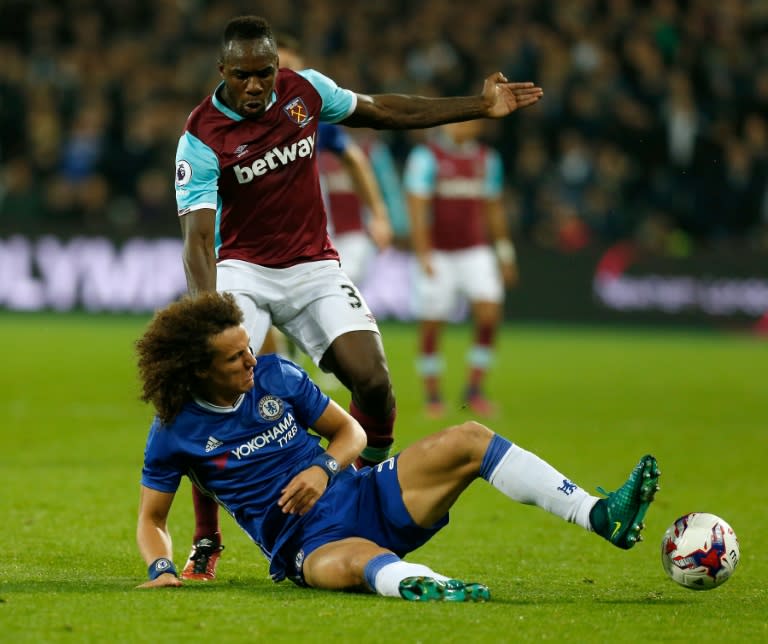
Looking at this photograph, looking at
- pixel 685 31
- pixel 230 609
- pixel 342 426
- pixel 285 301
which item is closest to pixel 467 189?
pixel 285 301

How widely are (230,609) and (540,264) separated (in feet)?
51.0

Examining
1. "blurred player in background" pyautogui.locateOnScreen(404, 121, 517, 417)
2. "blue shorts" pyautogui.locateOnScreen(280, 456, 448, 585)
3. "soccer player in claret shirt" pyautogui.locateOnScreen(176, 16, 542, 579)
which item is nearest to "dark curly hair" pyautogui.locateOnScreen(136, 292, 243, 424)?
"blue shorts" pyautogui.locateOnScreen(280, 456, 448, 585)

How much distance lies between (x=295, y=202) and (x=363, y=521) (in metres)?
1.88

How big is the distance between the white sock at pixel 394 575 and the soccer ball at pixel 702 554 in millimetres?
943

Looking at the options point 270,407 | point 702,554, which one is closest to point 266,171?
point 270,407

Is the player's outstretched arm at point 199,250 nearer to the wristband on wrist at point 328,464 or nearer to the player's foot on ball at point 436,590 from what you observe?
the wristband on wrist at point 328,464

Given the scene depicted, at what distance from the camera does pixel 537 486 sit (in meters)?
4.98

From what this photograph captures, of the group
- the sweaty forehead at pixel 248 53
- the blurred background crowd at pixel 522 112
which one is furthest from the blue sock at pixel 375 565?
the blurred background crowd at pixel 522 112

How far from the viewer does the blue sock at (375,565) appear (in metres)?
4.84

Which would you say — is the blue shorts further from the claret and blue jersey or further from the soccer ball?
the claret and blue jersey

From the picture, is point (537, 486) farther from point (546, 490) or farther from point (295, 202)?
point (295, 202)

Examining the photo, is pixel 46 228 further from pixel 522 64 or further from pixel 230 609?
pixel 230 609

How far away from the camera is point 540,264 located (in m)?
19.9

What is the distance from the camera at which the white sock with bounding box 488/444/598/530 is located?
496cm
